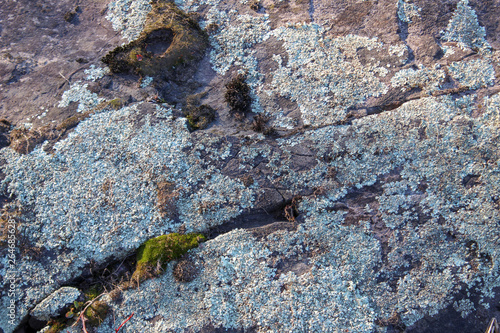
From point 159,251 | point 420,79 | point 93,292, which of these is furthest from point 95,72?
point 420,79

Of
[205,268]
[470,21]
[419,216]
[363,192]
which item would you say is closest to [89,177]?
[205,268]

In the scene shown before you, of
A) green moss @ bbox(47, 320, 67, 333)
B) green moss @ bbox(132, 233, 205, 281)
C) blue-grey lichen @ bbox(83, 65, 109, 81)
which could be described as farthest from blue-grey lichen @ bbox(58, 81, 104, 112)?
green moss @ bbox(47, 320, 67, 333)

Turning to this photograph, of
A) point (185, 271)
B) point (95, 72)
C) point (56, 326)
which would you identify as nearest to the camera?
point (56, 326)

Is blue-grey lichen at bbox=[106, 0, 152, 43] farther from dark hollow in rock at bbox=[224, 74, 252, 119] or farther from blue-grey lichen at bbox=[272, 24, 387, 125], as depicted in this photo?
blue-grey lichen at bbox=[272, 24, 387, 125]

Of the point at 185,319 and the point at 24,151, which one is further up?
the point at 24,151

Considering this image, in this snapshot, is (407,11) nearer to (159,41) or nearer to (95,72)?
(159,41)

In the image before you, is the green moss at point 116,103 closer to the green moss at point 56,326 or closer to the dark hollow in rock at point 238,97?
the dark hollow in rock at point 238,97

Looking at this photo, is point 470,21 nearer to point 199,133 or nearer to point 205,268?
point 199,133
